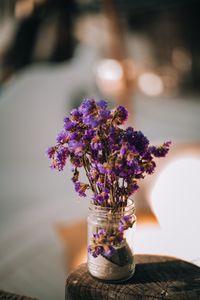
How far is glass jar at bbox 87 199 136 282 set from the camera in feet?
4.17

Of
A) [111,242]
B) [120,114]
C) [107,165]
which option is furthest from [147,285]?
[120,114]

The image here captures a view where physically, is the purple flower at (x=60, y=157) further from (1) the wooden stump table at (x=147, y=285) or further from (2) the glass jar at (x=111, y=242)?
(1) the wooden stump table at (x=147, y=285)

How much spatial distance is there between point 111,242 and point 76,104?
4670mm

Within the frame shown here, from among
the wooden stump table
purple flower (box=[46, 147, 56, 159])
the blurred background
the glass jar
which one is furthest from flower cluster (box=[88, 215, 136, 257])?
the blurred background

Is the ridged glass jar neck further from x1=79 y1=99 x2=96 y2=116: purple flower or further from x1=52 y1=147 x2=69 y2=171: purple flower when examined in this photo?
x1=79 y1=99 x2=96 y2=116: purple flower

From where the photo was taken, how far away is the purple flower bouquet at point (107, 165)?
1.21 meters

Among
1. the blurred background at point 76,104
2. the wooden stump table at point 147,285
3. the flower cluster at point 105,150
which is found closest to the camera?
the flower cluster at point 105,150

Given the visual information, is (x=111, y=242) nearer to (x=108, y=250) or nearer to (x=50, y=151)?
(x=108, y=250)

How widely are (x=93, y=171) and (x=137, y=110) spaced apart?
4.80 m

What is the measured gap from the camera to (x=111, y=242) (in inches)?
50.0

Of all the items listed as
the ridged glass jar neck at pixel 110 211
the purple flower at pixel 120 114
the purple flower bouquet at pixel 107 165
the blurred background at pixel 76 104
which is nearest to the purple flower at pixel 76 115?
the purple flower bouquet at pixel 107 165

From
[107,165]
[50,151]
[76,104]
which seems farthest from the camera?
[76,104]

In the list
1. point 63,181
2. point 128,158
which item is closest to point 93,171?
point 128,158

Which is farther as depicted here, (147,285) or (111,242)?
(147,285)
